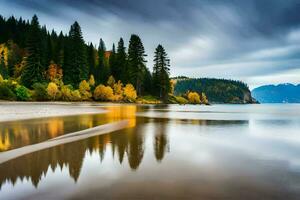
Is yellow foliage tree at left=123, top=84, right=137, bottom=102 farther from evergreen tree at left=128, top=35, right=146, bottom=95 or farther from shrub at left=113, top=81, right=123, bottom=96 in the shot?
evergreen tree at left=128, top=35, right=146, bottom=95

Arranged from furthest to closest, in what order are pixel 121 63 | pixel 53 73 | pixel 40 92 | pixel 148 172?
pixel 121 63 < pixel 53 73 < pixel 40 92 < pixel 148 172

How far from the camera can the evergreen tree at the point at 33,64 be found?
81.1 m

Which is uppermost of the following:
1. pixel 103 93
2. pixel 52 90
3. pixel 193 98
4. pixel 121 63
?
pixel 121 63

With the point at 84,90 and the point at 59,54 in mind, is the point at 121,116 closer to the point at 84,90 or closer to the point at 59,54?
the point at 84,90

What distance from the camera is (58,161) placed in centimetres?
1030

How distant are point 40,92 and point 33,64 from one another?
1369cm

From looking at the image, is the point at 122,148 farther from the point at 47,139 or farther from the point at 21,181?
the point at 21,181

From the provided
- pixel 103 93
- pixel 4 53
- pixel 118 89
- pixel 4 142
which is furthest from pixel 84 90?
pixel 4 142

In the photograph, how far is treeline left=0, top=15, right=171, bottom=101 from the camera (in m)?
80.9

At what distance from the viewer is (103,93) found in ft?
303

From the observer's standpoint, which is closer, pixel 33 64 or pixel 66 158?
pixel 66 158

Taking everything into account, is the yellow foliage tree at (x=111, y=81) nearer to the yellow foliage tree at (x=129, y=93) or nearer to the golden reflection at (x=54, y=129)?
the yellow foliage tree at (x=129, y=93)

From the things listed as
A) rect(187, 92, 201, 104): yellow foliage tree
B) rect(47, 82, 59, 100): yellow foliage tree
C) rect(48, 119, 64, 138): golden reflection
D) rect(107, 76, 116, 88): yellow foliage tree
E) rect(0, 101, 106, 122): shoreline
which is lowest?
rect(48, 119, 64, 138): golden reflection

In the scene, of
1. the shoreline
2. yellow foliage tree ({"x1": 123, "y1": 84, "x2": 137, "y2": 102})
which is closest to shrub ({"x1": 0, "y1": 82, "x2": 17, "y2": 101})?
the shoreline
